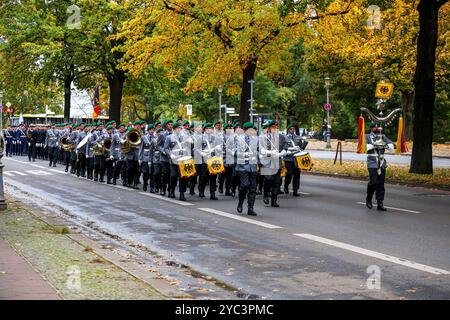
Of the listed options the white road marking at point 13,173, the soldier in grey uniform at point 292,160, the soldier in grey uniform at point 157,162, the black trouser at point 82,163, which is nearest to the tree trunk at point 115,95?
the white road marking at point 13,173

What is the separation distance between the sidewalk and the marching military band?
288 inches

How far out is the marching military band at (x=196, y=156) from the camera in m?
16.8

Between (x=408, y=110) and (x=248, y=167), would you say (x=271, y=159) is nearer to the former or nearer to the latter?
(x=248, y=167)

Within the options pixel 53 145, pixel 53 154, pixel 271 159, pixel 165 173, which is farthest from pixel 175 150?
pixel 53 145

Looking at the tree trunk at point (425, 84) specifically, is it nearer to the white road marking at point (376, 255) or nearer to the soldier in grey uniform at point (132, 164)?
the soldier in grey uniform at point (132, 164)

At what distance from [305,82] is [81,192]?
227 ft

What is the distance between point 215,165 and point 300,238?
7.02 m

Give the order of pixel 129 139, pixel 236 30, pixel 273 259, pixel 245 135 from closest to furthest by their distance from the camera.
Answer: pixel 273 259
pixel 245 135
pixel 129 139
pixel 236 30

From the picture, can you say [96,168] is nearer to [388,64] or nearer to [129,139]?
[129,139]

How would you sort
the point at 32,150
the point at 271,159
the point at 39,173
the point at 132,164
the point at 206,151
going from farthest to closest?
1. the point at 32,150
2. the point at 39,173
3. the point at 132,164
4. the point at 206,151
5. the point at 271,159

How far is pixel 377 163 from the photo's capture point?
1723 cm

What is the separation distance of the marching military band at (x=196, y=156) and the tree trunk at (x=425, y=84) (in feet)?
18.9
